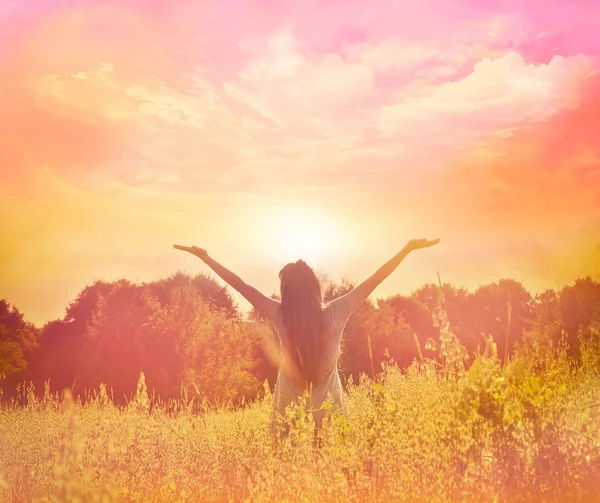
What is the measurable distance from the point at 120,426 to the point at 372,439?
240cm

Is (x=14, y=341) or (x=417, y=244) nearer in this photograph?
(x=417, y=244)

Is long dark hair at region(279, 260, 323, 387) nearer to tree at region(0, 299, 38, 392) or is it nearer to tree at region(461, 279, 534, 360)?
tree at region(0, 299, 38, 392)

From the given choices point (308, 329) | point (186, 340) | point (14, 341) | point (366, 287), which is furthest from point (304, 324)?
point (14, 341)

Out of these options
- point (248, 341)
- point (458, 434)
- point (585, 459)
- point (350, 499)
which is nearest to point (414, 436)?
point (458, 434)

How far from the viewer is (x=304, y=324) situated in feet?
17.7

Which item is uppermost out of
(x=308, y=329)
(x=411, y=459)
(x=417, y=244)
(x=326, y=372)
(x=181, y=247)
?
(x=181, y=247)

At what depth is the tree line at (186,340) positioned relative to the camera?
66.9ft

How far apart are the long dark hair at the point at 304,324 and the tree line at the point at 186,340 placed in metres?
9.81

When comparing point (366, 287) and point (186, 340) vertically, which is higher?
point (366, 287)

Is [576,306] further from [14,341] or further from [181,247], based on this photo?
[14,341]

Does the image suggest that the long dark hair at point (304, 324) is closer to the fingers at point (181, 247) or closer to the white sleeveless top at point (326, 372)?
the white sleeveless top at point (326, 372)

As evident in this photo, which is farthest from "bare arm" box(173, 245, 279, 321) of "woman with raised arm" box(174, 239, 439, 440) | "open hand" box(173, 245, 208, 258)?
"open hand" box(173, 245, 208, 258)

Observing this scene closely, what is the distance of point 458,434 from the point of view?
385 cm

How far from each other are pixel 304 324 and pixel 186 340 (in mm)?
15763
